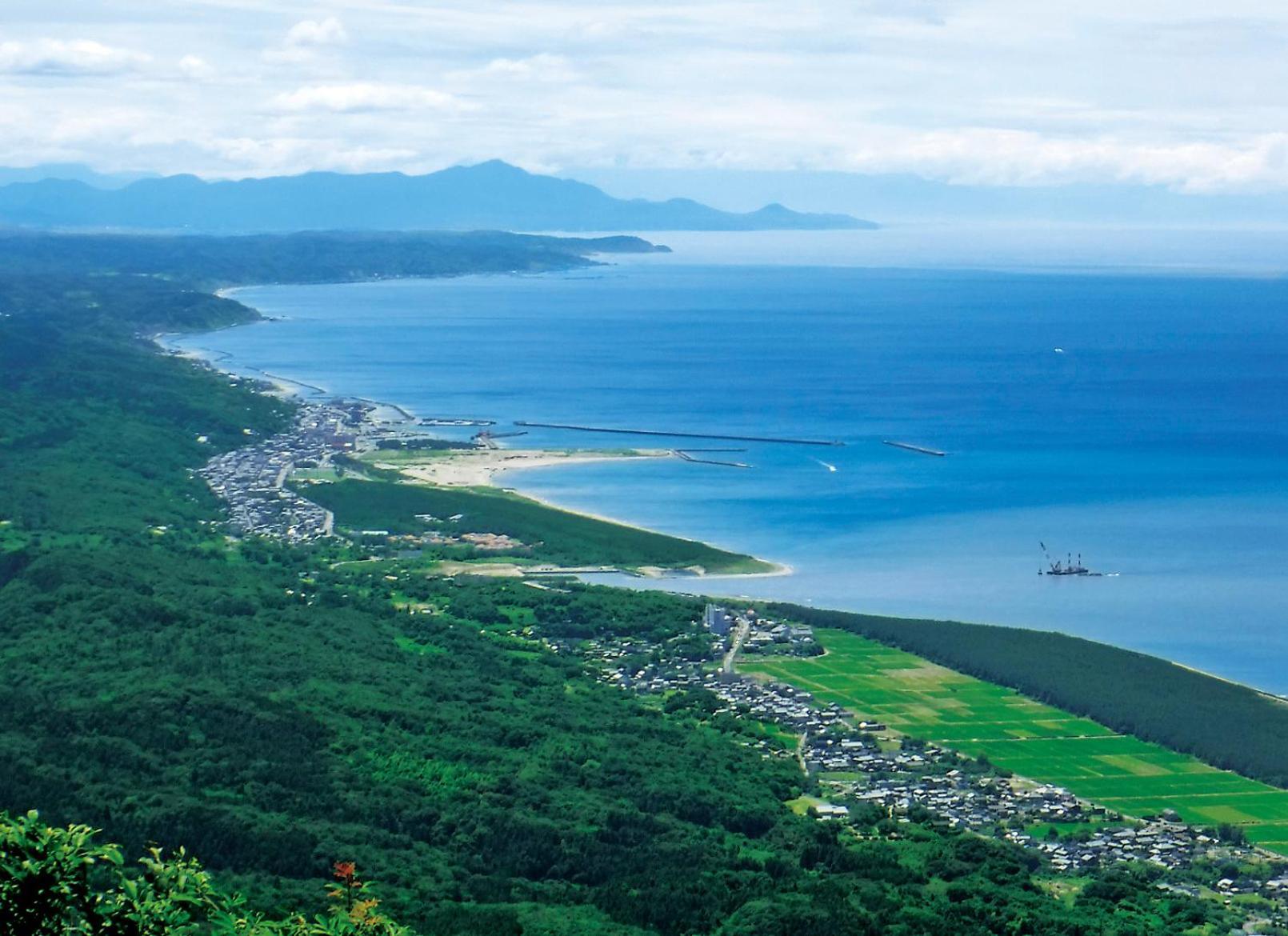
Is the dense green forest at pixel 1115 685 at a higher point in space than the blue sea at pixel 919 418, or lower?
lower

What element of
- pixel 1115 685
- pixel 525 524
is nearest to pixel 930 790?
pixel 1115 685

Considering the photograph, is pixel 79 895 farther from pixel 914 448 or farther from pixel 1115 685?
pixel 914 448

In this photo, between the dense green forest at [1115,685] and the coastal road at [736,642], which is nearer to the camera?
the dense green forest at [1115,685]

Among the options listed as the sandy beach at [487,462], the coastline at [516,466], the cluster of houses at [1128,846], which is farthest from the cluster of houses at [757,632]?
the sandy beach at [487,462]

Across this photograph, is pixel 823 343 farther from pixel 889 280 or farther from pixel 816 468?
pixel 889 280

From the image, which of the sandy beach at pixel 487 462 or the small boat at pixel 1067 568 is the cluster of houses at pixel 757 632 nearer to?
the small boat at pixel 1067 568

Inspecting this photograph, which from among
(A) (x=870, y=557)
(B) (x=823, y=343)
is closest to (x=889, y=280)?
(B) (x=823, y=343)
